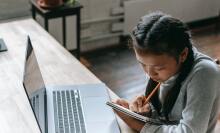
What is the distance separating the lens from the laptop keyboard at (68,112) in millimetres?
1469

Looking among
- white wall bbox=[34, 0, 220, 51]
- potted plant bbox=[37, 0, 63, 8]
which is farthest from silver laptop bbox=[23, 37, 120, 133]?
white wall bbox=[34, 0, 220, 51]

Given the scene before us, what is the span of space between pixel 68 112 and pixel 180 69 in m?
0.50

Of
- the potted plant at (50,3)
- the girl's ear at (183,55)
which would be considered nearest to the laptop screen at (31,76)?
the girl's ear at (183,55)

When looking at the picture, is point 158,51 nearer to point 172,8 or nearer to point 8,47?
point 8,47

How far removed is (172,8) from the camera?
3912mm

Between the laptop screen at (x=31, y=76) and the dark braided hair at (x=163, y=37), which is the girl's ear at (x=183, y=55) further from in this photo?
the laptop screen at (x=31, y=76)

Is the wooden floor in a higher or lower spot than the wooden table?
lower

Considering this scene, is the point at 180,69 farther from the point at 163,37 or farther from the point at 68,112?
the point at 68,112

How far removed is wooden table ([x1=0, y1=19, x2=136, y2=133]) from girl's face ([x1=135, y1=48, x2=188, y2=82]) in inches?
11.3

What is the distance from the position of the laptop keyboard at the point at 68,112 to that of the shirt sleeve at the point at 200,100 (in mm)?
392

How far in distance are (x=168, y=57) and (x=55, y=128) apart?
0.51 metres

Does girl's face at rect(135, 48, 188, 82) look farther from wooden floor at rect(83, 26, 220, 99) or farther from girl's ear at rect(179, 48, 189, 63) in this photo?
wooden floor at rect(83, 26, 220, 99)

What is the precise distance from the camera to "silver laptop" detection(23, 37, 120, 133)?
4.79ft

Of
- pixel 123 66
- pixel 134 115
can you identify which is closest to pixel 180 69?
pixel 134 115
